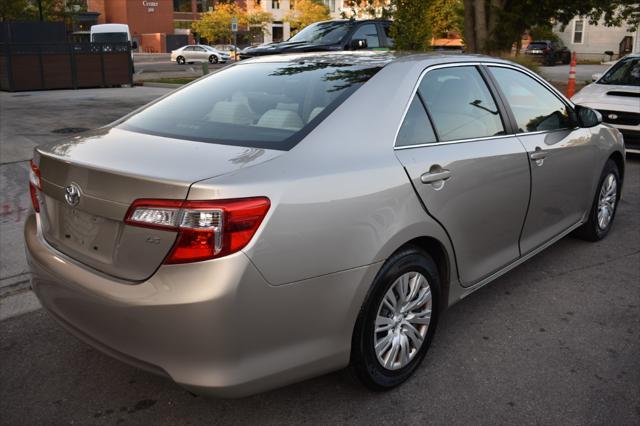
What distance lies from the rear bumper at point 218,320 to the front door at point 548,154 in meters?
1.81

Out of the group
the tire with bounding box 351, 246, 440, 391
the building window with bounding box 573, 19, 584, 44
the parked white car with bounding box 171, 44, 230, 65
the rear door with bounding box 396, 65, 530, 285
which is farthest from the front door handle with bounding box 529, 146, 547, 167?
the building window with bounding box 573, 19, 584, 44

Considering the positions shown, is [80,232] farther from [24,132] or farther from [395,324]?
[24,132]

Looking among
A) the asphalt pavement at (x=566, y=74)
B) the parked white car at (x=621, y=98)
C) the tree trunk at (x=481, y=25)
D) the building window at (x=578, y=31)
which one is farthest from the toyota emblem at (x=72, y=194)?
the building window at (x=578, y=31)

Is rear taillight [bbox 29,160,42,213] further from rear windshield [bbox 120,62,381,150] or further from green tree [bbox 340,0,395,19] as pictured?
green tree [bbox 340,0,395,19]

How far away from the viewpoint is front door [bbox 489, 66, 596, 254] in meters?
3.91

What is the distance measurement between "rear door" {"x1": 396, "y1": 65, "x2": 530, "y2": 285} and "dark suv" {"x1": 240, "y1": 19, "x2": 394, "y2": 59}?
9.20 meters

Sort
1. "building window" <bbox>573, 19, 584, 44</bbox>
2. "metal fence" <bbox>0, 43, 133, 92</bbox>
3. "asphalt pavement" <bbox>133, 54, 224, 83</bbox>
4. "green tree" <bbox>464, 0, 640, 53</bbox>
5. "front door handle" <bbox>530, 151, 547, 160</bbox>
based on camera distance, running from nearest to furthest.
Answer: "front door handle" <bbox>530, 151, 547, 160</bbox>, "green tree" <bbox>464, 0, 640, 53</bbox>, "metal fence" <bbox>0, 43, 133, 92</bbox>, "asphalt pavement" <bbox>133, 54, 224, 83</bbox>, "building window" <bbox>573, 19, 584, 44</bbox>

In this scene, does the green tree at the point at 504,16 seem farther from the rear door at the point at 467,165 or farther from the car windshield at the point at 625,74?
the rear door at the point at 467,165

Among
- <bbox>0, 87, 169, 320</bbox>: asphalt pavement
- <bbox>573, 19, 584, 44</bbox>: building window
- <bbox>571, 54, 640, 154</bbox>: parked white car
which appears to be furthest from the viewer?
<bbox>573, 19, 584, 44</bbox>: building window

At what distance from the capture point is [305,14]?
238 feet

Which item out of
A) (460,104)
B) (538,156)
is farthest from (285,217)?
(538,156)

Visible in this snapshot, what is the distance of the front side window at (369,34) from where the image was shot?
12883mm

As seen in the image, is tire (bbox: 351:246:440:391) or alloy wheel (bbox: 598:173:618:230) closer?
tire (bbox: 351:246:440:391)

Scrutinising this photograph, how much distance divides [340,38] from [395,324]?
10725 mm
